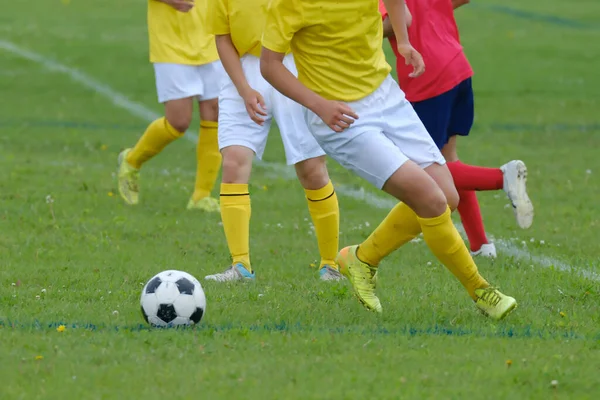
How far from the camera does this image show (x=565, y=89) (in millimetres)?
15523

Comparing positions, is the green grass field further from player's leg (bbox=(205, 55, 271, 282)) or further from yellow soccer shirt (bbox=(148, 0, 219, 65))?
yellow soccer shirt (bbox=(148, 0, 219, 65))

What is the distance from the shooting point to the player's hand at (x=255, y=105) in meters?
5.86

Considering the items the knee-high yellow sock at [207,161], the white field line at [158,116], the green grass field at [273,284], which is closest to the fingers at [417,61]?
the green grass field at [273,284]

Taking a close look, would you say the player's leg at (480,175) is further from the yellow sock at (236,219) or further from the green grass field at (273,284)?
the yellow sock at (236,219)

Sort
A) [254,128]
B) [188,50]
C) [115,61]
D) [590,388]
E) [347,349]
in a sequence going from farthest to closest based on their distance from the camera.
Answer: [115,61], [188,50], [254,128], [347,349], [590,388]

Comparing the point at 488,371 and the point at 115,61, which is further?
the point at 115,61

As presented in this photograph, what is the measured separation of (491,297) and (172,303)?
1.43 meters

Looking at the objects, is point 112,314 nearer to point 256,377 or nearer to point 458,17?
point 256,377

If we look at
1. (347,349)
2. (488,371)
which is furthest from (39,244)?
(488,371)

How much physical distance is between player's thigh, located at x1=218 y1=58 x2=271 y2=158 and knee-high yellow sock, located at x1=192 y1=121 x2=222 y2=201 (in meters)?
2.28

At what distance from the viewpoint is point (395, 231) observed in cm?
537

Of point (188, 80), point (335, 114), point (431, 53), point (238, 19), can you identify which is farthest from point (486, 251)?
point (188, 80)

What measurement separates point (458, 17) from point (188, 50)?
14.9m

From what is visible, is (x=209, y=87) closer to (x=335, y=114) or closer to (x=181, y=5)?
(x=181, y=5)
